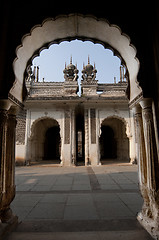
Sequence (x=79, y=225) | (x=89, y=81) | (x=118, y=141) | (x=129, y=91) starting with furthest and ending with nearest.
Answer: (x=118, y=141) → (x=89, y=81) → (x=129, y=91) → (x=79, y=225)

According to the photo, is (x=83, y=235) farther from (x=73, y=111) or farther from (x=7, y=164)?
(x=73, y=111)

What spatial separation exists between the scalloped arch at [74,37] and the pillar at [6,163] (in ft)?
1.50

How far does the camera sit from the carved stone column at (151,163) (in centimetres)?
221

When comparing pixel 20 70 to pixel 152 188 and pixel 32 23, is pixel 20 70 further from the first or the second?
pixel 152 188

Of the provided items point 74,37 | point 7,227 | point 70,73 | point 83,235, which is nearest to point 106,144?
point 70,73

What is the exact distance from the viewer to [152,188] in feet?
7.38

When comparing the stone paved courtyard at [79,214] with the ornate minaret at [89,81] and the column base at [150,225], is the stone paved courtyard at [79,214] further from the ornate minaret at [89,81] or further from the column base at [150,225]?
the ornate minaret at [89,81]

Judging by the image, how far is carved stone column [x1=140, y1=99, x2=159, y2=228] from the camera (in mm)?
2205

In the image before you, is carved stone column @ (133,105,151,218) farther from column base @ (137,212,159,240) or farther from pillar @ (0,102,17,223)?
pillar @ (0,102,17,223)

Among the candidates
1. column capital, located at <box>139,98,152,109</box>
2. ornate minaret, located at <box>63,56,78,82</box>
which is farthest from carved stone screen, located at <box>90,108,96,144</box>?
column capital, located at <box>139,98,152,109</box>

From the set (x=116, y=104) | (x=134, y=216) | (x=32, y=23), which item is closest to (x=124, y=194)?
(x=134, y=216)

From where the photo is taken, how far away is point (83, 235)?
2133 millimetres

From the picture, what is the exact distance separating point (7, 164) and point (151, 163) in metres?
2.35

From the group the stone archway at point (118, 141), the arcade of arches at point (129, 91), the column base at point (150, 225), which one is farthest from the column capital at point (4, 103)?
the stone archway at point (118, 141)
